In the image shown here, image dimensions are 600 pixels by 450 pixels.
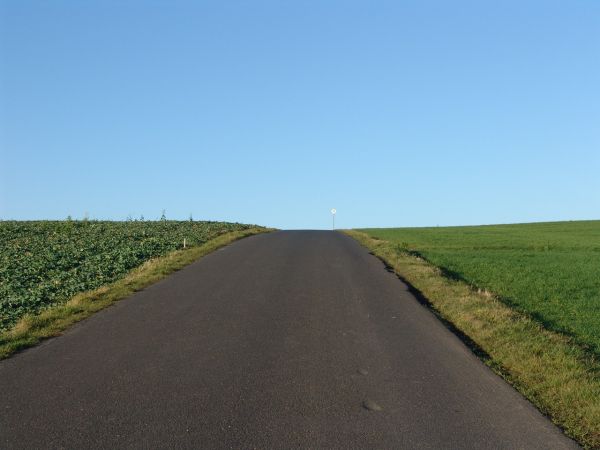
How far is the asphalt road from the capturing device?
260 inches

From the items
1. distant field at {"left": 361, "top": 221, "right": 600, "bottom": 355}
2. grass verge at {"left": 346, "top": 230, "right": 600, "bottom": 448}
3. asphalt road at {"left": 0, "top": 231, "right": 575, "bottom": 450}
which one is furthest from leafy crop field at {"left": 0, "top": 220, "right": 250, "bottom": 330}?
distant field at {"left": 361, "top": 221, "right": 600, "bottom": 355}

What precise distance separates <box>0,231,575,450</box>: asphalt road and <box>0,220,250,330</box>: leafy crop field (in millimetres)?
3144

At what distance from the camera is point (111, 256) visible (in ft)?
82.8

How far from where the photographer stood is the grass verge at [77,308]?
11162 millimetres

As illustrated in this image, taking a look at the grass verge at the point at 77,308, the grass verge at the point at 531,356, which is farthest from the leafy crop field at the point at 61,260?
the grass verge at the point at 531,356

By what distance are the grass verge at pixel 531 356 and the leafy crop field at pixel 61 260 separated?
9271 mm

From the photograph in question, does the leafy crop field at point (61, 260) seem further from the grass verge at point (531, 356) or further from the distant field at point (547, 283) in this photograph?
the distant field at point (547, 283)

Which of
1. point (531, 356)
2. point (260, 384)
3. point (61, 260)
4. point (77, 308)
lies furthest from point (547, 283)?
point (61, 260)

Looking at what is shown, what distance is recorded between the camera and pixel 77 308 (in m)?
14.0

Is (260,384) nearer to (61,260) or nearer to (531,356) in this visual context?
(531,356)

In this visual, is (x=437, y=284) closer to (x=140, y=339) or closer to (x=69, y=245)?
(x=140, y=339)

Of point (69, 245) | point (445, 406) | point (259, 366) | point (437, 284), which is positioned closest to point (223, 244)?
point (69, 245)

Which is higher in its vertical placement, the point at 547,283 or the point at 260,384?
the point at 547,283

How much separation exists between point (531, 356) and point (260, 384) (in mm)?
4512
